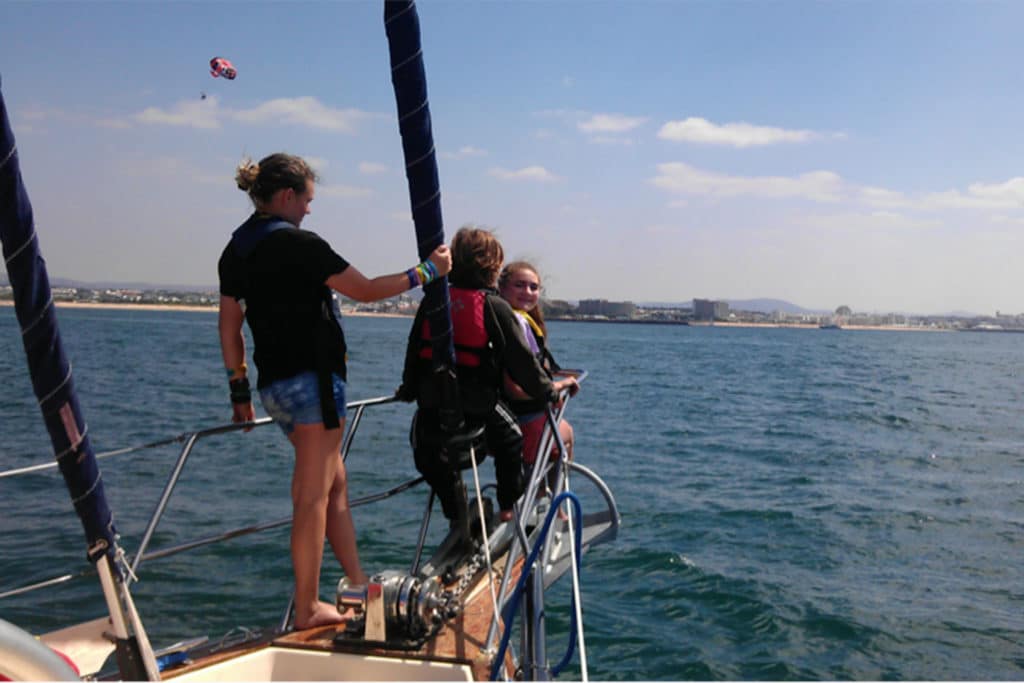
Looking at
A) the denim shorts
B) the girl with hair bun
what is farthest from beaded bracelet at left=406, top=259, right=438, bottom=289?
the denim shorts

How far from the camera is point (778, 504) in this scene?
12.3m

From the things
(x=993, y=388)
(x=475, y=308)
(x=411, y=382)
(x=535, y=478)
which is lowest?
(x=993, y=388)

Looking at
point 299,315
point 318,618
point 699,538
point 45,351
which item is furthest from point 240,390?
point 699,538

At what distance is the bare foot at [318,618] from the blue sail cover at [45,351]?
124cm

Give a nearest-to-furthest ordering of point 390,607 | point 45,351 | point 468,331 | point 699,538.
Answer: point 45,351 → point 390,607 → point 468,331 → point 699,538

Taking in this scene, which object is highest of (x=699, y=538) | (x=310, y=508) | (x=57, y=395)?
(x=57, y=395)

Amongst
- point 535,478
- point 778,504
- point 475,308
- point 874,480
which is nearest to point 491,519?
point 535,478

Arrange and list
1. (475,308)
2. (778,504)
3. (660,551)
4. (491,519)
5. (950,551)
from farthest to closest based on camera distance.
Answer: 1. (778,504)
2. (950,551)
3. (660,551)
4. (491,519)
5. (475,308)

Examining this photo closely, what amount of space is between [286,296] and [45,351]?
1.21 metres

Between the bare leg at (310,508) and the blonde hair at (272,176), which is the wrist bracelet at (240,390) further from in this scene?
the blonde hair at (272,176)

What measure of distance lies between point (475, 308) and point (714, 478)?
11.4 metres

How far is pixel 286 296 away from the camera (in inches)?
127

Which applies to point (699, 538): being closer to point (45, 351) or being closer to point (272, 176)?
point (272, 176)

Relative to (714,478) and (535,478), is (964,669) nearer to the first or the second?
(535,478)
